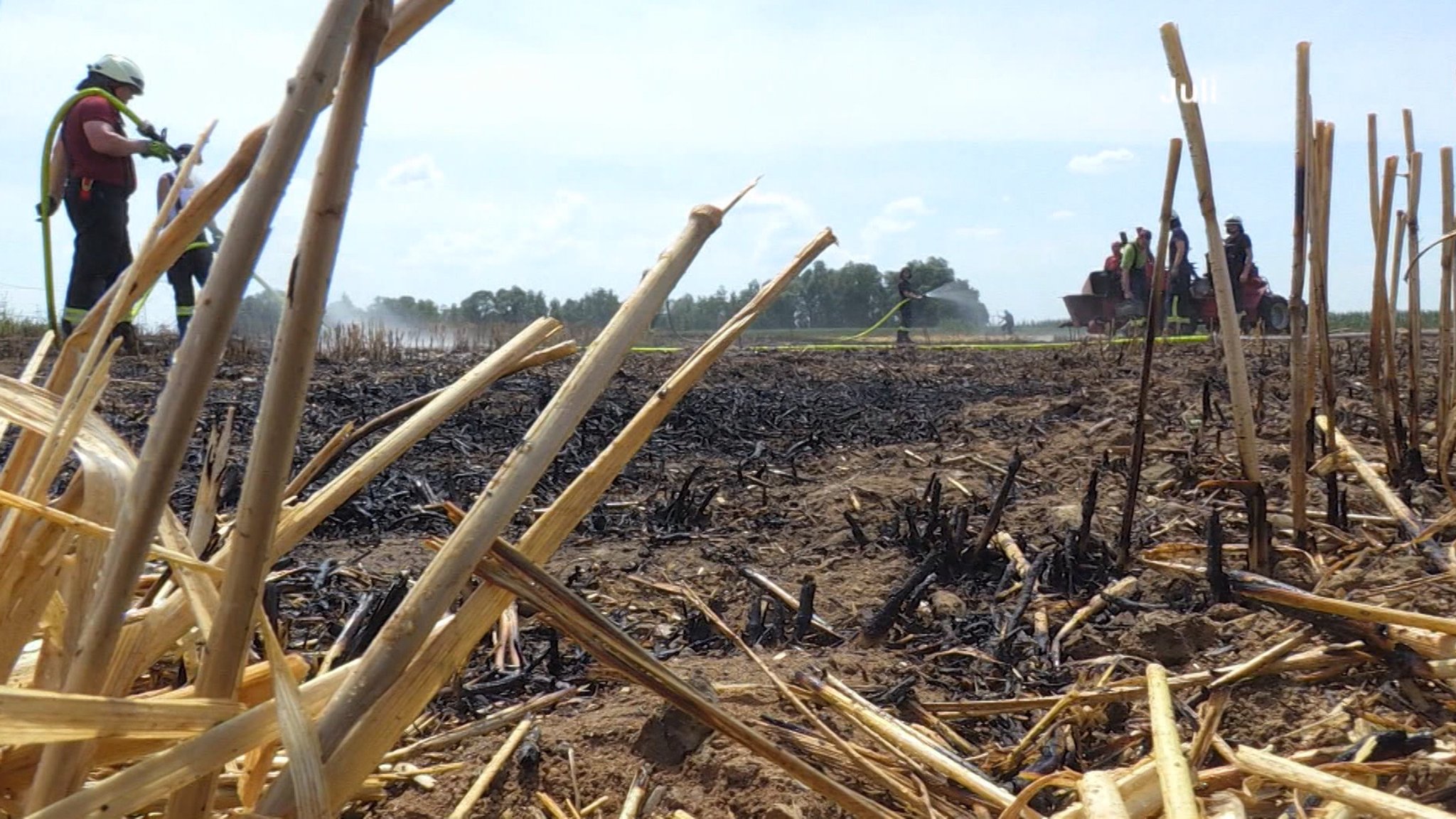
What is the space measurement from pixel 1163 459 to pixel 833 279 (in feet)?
141

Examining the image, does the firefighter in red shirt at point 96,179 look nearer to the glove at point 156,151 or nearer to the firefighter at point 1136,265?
the glove at point 156,151

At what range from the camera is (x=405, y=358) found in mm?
12125

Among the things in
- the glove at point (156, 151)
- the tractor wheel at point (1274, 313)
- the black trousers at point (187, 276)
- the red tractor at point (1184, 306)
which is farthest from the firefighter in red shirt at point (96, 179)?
the tractor wheel at point (1274, 313)

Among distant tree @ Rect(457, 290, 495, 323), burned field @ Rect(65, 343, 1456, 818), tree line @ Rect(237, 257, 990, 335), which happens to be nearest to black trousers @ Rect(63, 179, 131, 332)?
burned field @ Rect(65, 343, 1456, 818)

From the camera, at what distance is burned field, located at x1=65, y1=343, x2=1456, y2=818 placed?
1.73m

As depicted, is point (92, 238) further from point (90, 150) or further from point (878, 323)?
point (878, 323)

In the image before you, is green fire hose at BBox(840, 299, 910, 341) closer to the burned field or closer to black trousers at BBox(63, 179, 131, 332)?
black trousers at BBox(63, 179, 131, 332)

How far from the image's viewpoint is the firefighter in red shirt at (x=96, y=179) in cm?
762

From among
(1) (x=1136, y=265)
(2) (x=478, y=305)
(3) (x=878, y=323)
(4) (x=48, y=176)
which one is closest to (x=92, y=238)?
(4) (x=48, y=176)

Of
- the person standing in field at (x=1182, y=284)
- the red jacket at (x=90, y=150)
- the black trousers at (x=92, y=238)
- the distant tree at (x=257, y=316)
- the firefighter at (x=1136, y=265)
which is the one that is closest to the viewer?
the red jacket at (x=90, y=150)

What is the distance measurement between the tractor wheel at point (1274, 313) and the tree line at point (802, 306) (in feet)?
23.6

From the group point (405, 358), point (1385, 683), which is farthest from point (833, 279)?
point (1385, 683)

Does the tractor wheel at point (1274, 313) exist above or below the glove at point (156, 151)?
below

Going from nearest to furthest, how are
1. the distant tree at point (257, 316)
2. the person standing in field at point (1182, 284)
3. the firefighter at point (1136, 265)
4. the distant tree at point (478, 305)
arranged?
the distant tree at point (257, 316)
the person standing in field at point (1182, 284)
the firefighter at point (1136, 265)
the distant tree at point (478, 305)
